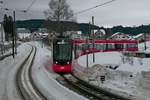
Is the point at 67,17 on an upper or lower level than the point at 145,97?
upper

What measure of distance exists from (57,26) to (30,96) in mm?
69992

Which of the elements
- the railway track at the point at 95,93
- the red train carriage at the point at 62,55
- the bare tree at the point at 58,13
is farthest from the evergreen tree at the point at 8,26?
the railway track at the point at 95,93

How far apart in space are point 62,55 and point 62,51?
0.44m

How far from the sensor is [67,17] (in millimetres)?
94375

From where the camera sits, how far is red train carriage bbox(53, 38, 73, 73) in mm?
35094

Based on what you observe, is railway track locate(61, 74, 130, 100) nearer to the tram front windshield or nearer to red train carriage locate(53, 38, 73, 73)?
red train carriage locate(53, 38, 73, 73)

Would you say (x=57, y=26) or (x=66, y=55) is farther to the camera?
(x=57, y=26)

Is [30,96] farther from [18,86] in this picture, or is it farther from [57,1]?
[57,1]

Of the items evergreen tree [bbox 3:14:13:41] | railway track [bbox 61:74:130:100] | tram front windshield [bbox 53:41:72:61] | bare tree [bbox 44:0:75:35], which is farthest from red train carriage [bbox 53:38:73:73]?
evergreen tree [bbox 3:14:13:41]

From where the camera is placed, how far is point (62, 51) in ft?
116

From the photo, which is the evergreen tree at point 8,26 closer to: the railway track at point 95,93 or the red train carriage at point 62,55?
the red train carriage at point 62,55

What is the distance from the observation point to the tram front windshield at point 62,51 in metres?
35.1

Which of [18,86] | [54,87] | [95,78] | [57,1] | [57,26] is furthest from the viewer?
[57,1]

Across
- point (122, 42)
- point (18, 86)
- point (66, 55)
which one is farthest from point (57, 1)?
point (18, 86)
